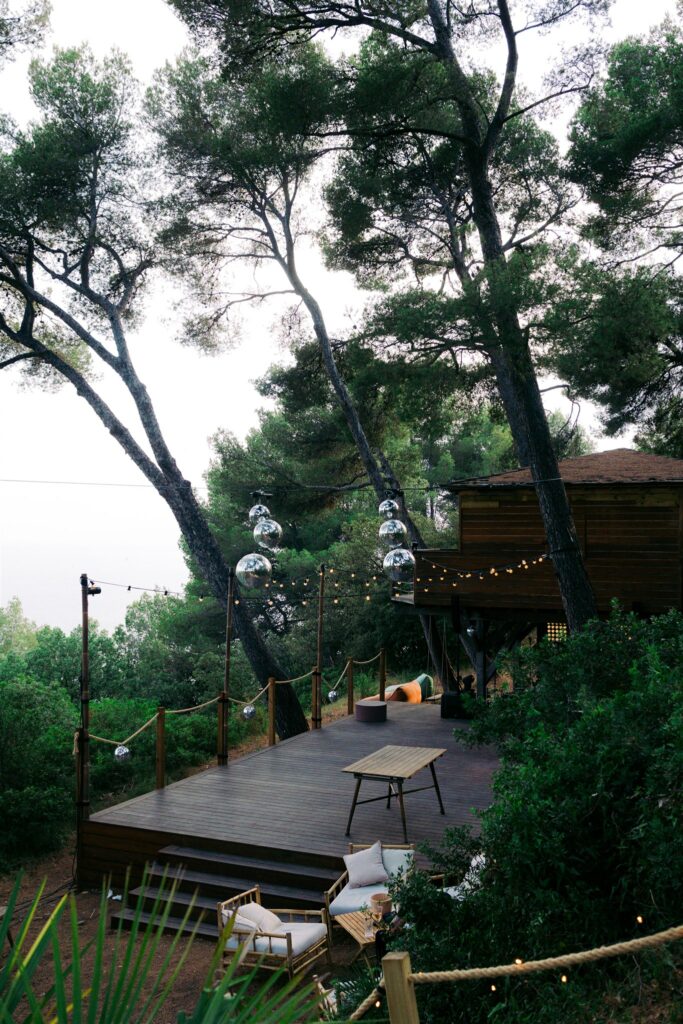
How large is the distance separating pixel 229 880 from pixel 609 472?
8.61 metres

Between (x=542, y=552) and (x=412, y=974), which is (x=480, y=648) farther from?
(x=412, y=974)

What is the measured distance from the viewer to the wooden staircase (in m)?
7.59

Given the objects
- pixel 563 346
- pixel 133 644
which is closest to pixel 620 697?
pixel 563 346

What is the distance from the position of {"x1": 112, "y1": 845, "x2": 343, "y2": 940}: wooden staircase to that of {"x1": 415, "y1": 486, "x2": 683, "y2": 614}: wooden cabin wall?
6377mm

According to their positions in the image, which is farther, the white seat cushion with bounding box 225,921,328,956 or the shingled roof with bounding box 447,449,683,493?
the shingled roof with bounding box 447,449,683,493

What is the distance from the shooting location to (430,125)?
1355 centimetres

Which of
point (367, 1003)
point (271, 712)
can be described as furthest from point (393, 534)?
point (367, 1003)

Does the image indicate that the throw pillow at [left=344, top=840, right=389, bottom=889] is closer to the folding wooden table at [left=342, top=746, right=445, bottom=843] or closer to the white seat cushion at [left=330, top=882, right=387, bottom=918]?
the white seat cushion at [left=330, top=882, right=387, bottom=918]

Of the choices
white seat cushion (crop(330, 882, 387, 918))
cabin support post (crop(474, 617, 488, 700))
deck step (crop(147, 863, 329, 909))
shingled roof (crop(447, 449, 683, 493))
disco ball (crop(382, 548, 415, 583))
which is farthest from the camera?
cabin support post (crop(474, 617, 488, 700))

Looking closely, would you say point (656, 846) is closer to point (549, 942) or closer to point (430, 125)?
point (549, 942)

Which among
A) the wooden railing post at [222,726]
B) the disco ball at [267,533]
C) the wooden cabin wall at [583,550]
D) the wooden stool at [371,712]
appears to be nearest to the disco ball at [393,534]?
the disco ball at [267,533]

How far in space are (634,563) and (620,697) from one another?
9.17m

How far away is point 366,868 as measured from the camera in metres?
7.03

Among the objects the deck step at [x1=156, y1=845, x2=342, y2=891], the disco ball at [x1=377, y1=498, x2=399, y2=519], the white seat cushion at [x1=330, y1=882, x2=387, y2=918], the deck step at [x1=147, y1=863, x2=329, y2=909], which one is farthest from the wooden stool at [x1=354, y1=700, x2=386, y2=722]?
the white seat cushion at [x1=330, y1=882, x2=387, y2=918]
